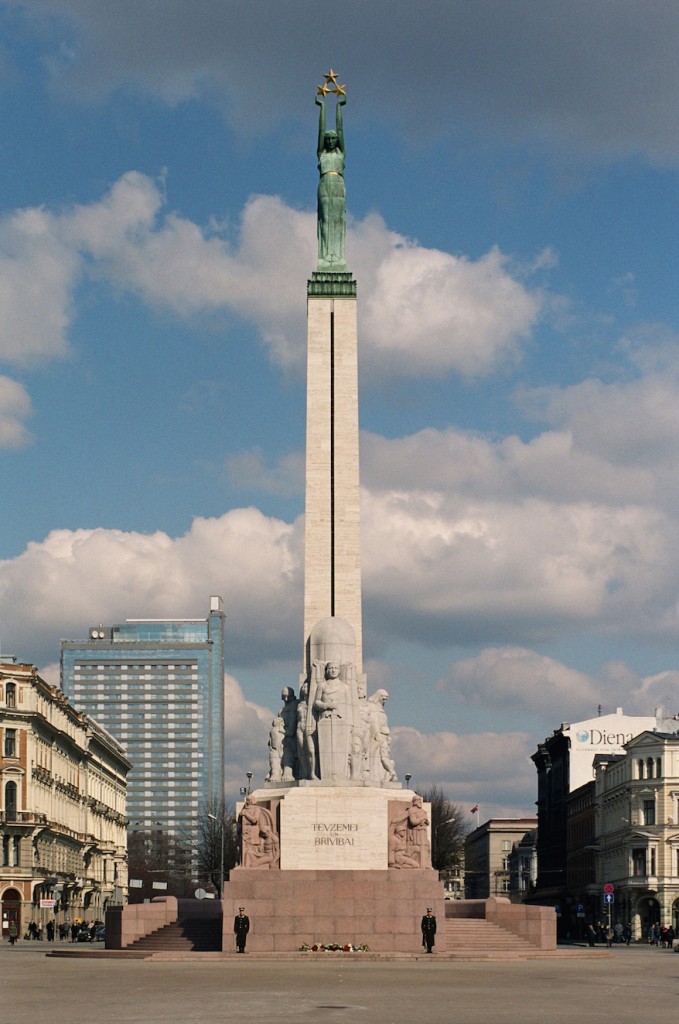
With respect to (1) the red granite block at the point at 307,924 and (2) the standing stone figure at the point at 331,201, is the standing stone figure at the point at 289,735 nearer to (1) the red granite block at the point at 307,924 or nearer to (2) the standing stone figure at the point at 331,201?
(1) the red granite block at the point at 307,924

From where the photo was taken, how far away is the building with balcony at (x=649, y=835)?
3844 inches

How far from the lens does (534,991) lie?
31625mm

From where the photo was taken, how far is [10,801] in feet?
302

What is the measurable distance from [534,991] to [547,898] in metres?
119

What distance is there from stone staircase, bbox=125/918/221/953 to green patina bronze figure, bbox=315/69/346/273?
86.9 ft

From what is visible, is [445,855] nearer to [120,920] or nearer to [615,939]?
[615,939]

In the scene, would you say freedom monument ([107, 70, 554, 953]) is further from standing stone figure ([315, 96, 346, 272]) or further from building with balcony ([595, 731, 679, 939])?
building with balcony ([595, 731, 679, 939])

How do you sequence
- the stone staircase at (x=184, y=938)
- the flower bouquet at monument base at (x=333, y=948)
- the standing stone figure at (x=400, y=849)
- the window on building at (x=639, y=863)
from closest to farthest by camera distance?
the flower bouquet at monument base at (x=333, y=948) → the stone staircase at (x=184, y=938) → the standing stone figure at (x=400, y=849) → the window on building at (x=639, y=863)

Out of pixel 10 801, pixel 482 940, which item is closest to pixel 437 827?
pixel 10 801

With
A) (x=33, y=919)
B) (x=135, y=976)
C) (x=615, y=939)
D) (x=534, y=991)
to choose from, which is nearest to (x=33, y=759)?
(x=33, y=919)

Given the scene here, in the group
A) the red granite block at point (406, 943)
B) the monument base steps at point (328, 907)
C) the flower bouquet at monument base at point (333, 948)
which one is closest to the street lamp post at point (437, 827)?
the monument base steps at point (328, 907)

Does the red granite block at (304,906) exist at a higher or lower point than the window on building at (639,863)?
higher

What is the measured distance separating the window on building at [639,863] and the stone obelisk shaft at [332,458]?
48872 millimetres

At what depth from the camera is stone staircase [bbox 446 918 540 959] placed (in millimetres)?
46656
